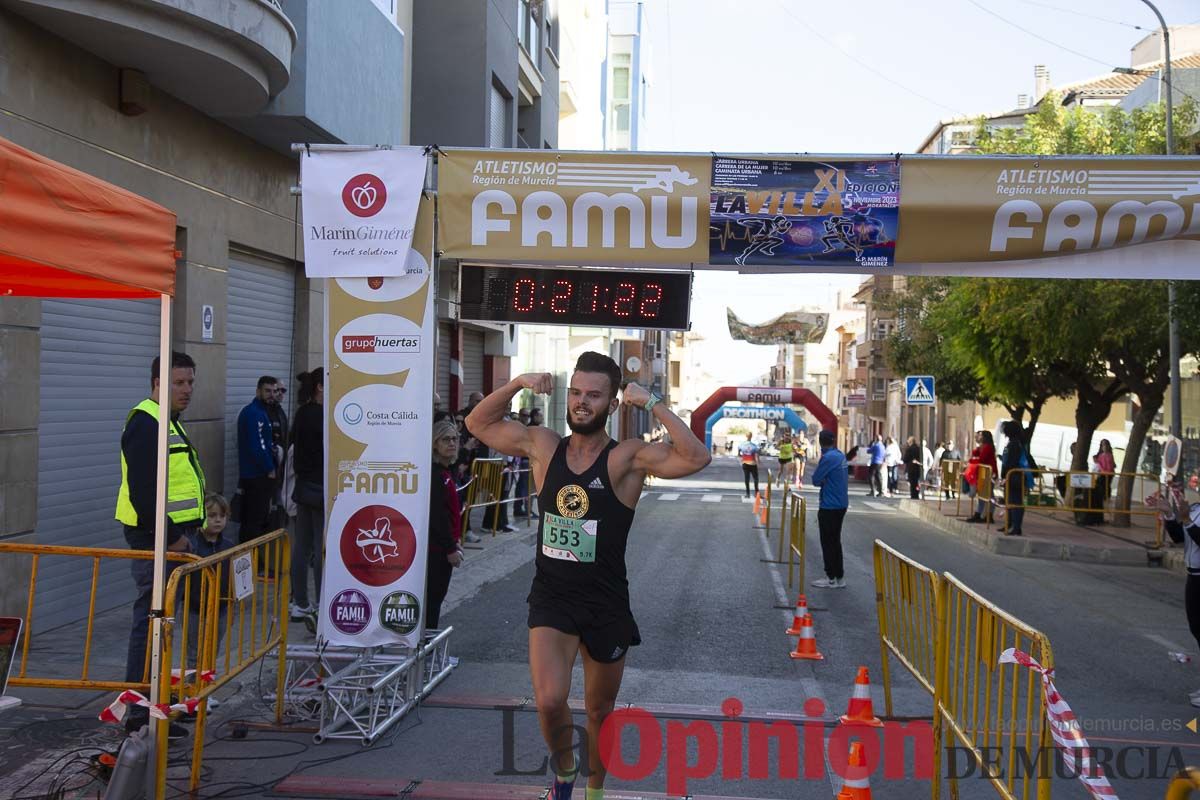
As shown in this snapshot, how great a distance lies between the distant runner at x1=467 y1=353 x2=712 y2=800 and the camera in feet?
16.5

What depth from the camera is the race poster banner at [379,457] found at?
7.31 m

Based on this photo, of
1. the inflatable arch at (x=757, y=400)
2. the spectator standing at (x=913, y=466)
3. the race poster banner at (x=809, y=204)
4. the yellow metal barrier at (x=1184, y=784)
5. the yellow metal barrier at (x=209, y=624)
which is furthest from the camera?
the spectator standing at (x=913, y=466)

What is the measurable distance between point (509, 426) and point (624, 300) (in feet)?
9.93

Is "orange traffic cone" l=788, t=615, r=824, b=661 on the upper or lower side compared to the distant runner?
lower

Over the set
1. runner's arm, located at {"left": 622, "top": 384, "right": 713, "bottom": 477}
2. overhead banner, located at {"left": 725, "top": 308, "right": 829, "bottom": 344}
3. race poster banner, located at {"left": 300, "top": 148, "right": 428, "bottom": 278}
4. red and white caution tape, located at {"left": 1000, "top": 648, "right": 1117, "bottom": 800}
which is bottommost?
red and white caution tape, located at {"left": 1000, "top": 648, "right": 1117, "bottom": 800}

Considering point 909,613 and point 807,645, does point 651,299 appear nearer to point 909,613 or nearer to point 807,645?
point 909,613

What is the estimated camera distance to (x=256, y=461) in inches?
430

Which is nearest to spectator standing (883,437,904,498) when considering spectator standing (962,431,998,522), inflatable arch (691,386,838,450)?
inflatable arch (691,386,838,450)

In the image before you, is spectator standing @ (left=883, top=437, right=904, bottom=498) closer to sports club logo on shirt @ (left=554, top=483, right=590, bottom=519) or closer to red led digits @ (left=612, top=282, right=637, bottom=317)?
red led digits @ (left=612, top=282, right=637, bottom=317)

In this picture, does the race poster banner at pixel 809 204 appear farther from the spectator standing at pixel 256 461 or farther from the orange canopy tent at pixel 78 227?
the spectator standing at pixel 256 461

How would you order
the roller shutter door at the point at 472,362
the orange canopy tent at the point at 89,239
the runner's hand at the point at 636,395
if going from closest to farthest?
1. the orange canopy tent at the point at 89,239
2. the runner's hand at the point at 636,395
3. the roller shutter door at the point at 472,362

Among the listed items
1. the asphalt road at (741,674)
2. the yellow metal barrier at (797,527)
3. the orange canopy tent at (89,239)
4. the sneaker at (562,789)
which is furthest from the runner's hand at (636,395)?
the yellow metal barrier at (797,527)

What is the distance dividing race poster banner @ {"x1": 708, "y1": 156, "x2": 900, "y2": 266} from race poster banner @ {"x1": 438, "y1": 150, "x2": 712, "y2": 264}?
17 centimetres

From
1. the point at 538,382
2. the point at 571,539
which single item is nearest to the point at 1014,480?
the point at 538,382
